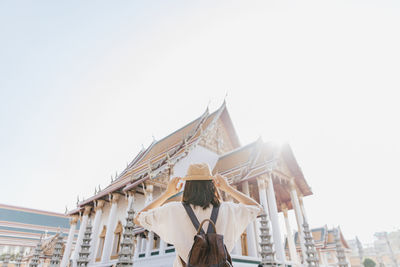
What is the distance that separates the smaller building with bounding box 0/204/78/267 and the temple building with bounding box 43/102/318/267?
14205mm

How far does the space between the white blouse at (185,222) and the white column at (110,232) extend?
1013 centimetres

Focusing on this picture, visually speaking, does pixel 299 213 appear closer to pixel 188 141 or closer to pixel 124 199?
pixel 188 141

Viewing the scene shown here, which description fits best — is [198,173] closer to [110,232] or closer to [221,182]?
[221,182]

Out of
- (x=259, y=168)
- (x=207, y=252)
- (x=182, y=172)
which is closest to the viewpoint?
(x=207, y=252)

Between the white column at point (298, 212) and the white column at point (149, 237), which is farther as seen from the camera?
the white column at point (298, 212)

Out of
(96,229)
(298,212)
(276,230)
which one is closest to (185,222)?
(276,230)

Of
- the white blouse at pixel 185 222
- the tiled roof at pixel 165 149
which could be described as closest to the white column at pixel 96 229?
the tiled roof at pixel 165 149

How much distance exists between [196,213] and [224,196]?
8310 millimetres

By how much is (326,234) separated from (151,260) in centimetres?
1796

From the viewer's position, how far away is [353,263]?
28906 mm

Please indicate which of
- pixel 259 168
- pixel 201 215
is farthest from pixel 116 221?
pixel 201 215

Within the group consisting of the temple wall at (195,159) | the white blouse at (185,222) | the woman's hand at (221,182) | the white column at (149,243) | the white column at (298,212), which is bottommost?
the white blouse at (185,222)

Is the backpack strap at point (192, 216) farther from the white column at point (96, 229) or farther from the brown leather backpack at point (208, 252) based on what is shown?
the white column at point (96, 229)

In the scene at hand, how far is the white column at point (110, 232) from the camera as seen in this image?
10.1 meters
